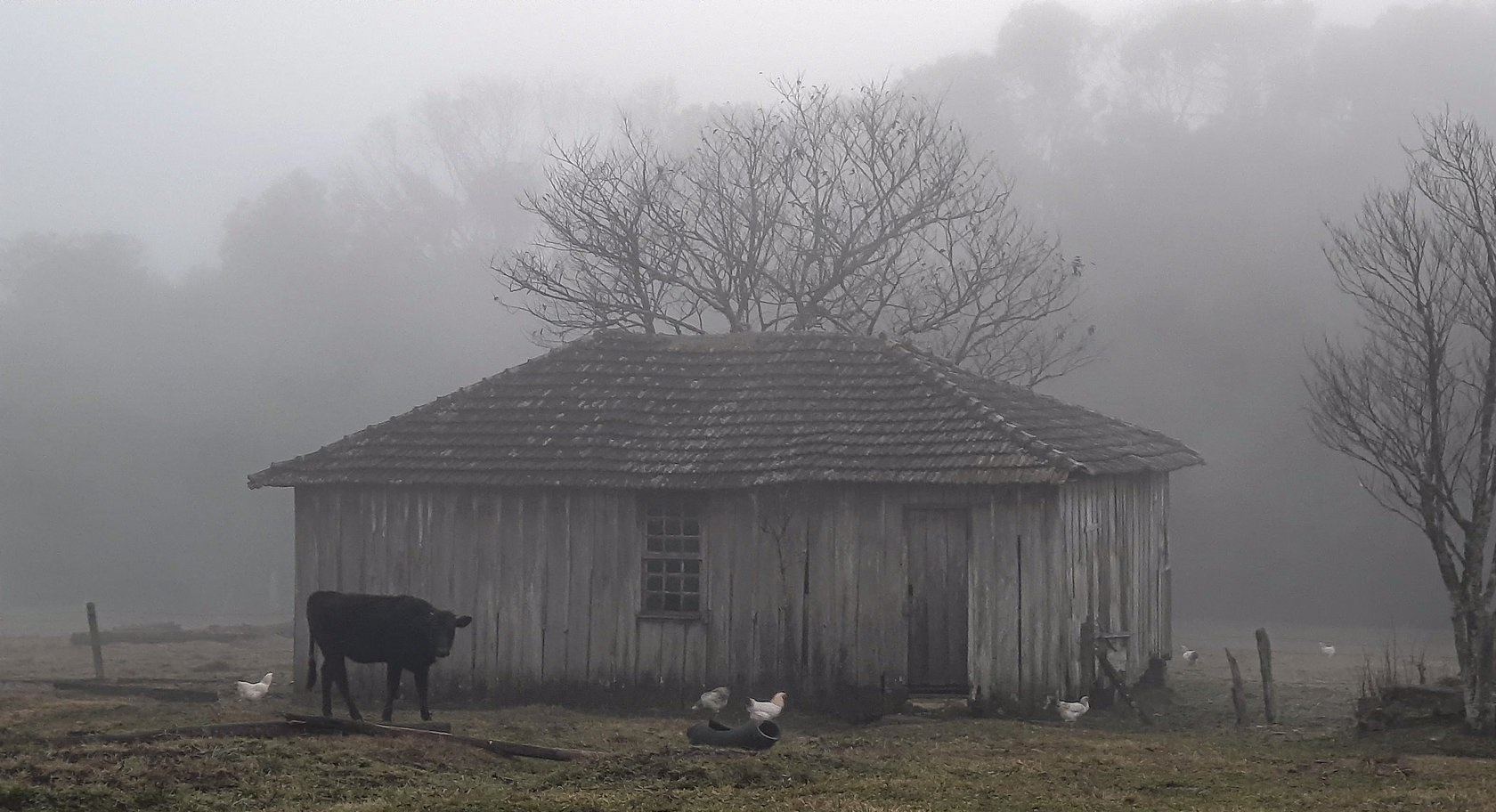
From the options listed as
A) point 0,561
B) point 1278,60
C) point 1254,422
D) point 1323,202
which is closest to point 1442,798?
point 1254,422

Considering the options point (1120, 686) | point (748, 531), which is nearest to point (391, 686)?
Answer: point (748, 531)

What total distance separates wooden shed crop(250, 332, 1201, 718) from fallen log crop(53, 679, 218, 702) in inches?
93.4

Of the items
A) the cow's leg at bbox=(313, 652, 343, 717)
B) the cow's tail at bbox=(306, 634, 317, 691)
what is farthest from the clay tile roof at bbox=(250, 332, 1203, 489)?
the cow's leg at bbox=(313, 652, 343, 717)

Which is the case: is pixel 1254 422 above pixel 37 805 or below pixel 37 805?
above

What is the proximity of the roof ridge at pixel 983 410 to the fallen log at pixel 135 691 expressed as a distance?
10565 mm

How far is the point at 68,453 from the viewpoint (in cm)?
5819

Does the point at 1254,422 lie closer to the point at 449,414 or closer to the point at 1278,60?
the point at 1278,60

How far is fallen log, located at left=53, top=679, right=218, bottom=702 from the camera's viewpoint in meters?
21.0

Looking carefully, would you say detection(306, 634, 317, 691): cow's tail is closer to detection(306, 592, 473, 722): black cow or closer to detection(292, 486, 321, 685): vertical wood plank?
detection(306, 592, 473, 722): black cow

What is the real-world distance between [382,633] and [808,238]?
19.9m

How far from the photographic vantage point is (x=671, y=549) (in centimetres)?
2186

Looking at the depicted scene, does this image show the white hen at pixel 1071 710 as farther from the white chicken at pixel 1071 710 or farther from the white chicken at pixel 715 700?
the white chicken at pixel 715 700

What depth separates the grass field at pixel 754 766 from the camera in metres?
12.3

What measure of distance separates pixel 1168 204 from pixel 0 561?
41.1 meters
